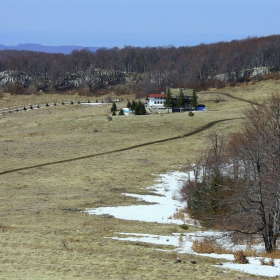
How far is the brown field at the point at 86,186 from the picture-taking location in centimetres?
1673

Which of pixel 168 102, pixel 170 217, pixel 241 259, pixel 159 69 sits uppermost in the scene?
pixel 159 69

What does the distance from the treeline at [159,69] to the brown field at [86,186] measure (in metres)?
46.7

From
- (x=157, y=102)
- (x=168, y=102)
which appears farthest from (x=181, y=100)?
(x=157, y=102)

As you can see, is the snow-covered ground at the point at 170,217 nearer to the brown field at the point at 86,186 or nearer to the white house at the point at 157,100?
the brown field at the point at 86,186

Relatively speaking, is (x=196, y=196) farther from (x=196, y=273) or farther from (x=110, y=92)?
(x=110, y=92)

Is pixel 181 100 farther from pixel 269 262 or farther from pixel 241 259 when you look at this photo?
pixel 269 262

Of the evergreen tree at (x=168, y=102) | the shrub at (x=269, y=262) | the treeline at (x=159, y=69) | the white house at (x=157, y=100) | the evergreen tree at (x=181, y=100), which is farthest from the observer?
the treeline at (x=159, y=69)

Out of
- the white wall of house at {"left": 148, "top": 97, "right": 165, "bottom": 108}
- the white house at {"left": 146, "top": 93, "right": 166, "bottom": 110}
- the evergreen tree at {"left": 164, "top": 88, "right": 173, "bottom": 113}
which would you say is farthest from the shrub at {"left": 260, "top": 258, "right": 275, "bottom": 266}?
the white wall of house at {"left": 148, "top": 97, "right": 165, "bottom": 108}

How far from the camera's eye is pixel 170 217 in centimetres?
3056

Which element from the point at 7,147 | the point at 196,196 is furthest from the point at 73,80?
the point at 196,196

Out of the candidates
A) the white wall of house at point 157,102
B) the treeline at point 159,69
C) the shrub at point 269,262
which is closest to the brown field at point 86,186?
the shrub at point 269,262

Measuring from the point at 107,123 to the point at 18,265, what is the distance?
5830cm

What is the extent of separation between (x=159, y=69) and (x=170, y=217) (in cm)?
12828

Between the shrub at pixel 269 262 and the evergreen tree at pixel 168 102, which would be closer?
the shrub at pixel 269 262
